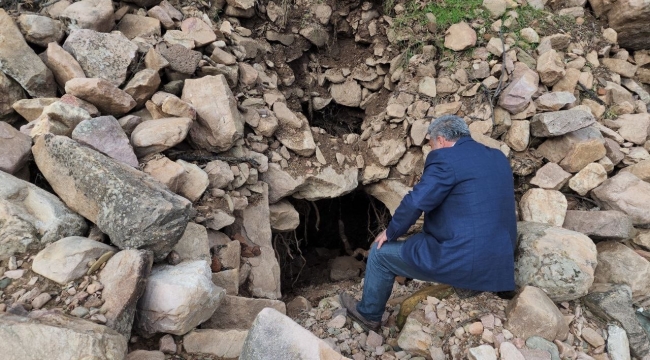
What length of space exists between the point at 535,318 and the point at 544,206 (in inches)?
47.0

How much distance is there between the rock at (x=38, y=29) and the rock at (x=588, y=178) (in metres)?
4.57

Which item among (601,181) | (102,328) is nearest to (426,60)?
(601,181)

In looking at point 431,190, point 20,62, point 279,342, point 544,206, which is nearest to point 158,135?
point 20,62

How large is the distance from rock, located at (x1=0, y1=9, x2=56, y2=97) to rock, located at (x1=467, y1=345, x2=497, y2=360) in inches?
143

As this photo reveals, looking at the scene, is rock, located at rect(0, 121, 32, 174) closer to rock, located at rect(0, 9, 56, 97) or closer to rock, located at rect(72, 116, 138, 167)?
rock, located at rect(72, 116, 138, 167)

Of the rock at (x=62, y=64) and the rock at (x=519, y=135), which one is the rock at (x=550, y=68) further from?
the rock at (x=62, y=64)

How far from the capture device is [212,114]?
148 inches

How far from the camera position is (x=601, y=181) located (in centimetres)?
392

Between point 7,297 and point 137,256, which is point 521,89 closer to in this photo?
point 137,256

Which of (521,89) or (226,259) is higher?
(521,89)

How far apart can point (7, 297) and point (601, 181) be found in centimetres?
437

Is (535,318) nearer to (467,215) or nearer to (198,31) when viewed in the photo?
(467,215)

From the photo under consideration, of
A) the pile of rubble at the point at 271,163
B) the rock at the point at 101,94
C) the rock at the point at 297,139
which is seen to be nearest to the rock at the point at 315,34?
the pile of rubble at the point at 271,163

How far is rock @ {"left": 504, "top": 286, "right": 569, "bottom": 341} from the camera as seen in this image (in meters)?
2.81
